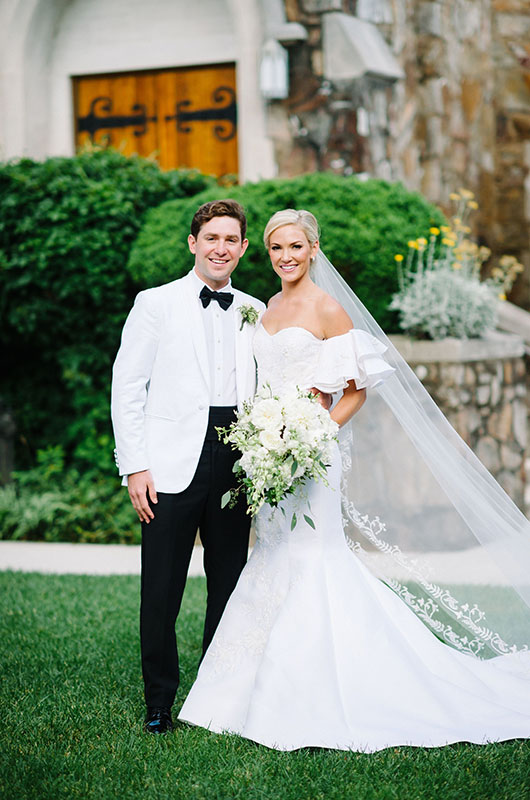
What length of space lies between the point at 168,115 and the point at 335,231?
11.4 ft

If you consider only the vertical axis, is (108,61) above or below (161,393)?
above

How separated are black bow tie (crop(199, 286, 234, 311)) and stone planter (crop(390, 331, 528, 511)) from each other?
11.1ft

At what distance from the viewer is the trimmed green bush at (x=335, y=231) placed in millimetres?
7059

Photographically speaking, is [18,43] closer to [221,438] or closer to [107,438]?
[107,438]

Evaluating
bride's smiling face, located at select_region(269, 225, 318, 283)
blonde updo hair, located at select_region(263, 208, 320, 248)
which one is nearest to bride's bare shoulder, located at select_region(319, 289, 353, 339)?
bride's smiling face, located at select_region(269, 225, 318, 283)

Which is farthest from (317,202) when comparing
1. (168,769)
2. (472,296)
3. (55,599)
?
(168,769)

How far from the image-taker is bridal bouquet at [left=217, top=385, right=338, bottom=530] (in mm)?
3592

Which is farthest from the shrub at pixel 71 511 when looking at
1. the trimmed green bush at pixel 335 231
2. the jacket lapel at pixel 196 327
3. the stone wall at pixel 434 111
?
the jacket lapel at pixel 196 327

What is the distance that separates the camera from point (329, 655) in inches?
147

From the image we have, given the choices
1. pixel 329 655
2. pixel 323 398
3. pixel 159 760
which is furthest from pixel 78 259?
pixel 159 760

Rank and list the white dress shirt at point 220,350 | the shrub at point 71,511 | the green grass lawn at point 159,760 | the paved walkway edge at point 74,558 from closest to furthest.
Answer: the green grass lawn at point 159,760 → the white dress shirt at point 220,350 → the paved walkway edge at point 74,558 → the shrub at point 71,511

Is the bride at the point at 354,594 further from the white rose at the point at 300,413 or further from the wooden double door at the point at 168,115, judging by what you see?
the wooden double door at the point at 168,115

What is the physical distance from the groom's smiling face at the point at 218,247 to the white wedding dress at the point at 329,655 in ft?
1.06

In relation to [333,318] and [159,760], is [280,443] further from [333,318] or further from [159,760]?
[159,760]
